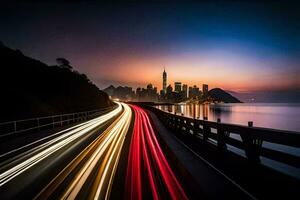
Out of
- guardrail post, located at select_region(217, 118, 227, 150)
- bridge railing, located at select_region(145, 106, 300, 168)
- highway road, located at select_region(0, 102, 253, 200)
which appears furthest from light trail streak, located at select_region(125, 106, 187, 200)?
bridge railing, located at select_region(145, 106, 300, 168)

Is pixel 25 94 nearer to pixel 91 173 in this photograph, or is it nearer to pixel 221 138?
pixel 91 173

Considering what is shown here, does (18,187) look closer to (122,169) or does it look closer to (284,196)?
(122,169)

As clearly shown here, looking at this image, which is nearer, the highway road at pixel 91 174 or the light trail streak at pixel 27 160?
the highway road at pixel 91 174

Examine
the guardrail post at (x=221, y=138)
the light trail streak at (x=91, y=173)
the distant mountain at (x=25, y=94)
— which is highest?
the distant mountain at (x=25, y=94)

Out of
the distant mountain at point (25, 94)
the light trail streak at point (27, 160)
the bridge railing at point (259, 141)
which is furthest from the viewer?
the distant mountain at point (25, 94)

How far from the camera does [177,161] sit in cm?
1052

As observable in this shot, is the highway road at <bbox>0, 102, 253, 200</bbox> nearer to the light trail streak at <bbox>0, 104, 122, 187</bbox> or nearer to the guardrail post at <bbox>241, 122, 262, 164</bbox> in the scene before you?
the light trail streak at <bbox>0, 104, 122, 187</bbox>

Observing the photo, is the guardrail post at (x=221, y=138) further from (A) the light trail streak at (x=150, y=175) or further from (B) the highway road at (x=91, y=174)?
(A) the light trail streak at (x=150, y=175)

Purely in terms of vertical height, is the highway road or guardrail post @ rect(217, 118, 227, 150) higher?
guardrail post @ rect(217, 118, 227, 150)

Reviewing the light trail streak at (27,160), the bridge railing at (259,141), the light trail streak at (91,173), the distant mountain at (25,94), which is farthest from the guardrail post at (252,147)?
the distant mountain at (25,94)

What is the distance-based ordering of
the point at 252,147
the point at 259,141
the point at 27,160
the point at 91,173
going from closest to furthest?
1. the point at 259,141
2. the point at 252,147
3. the point at 91,173
4. the point at 27,160

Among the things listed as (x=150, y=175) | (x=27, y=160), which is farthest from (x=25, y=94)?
(x=150, y=175)

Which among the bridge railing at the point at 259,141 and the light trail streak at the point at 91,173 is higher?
the bridge railing at the point at 259,141

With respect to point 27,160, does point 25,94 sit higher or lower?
higher
